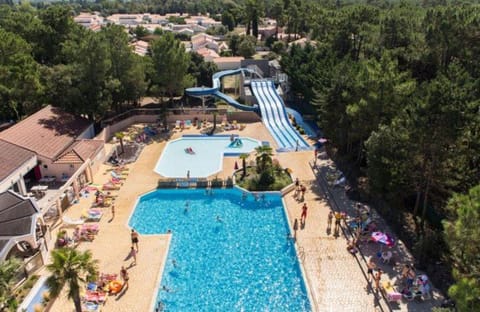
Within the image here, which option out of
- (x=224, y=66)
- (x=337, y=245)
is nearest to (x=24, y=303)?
(x=337, y=245)

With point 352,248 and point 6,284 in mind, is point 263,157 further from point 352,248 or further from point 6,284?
point 6,284

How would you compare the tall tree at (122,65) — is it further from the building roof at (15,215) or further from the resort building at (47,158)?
the building roof at (15,215)

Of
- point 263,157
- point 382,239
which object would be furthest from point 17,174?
point 382,239

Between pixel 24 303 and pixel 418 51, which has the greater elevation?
pixel 418 51

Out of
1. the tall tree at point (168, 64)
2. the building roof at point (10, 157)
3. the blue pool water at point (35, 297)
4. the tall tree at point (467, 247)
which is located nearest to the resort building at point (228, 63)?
the tall tree at point (168, 64)

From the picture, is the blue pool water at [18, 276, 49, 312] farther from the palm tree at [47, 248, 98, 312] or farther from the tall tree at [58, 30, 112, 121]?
the tall tree at [58, 30, 112, 121]

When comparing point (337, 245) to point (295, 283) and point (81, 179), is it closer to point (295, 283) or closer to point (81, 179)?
point (295, 283)
